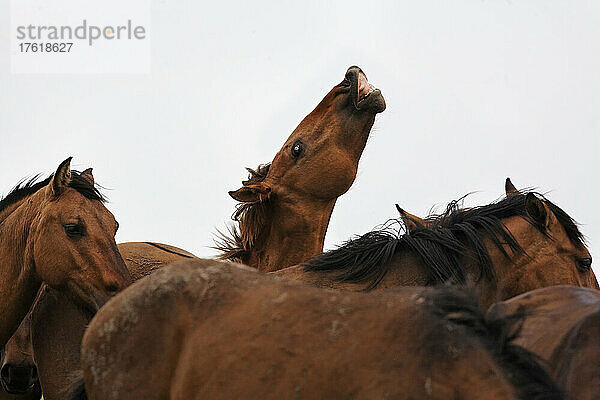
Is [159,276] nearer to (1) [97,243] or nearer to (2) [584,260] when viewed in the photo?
(1) [97,243]

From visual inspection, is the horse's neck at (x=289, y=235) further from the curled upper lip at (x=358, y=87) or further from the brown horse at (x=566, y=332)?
the brown horse at (x=566, y=332)

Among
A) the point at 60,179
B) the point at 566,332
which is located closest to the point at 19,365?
the point at 60,179

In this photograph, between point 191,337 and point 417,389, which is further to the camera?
point 191,337

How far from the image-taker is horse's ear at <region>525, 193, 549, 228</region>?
4758 millimetres

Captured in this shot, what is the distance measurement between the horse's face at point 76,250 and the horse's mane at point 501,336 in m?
2.46

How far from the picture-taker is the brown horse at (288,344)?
8.87 ft

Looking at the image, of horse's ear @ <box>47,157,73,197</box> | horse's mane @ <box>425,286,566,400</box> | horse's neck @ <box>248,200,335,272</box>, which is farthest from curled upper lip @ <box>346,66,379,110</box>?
horse's mane @ <box>425,286,566,400</box>

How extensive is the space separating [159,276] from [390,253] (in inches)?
58.1

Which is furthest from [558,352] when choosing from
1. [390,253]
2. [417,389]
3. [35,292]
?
[35,292]

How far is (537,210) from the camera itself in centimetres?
481

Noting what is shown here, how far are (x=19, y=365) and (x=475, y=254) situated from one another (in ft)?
10.4

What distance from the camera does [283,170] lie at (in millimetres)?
5922

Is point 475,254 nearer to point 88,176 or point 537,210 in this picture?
point 537,210

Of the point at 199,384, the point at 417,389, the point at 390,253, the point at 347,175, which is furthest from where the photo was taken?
the point at 347,175
